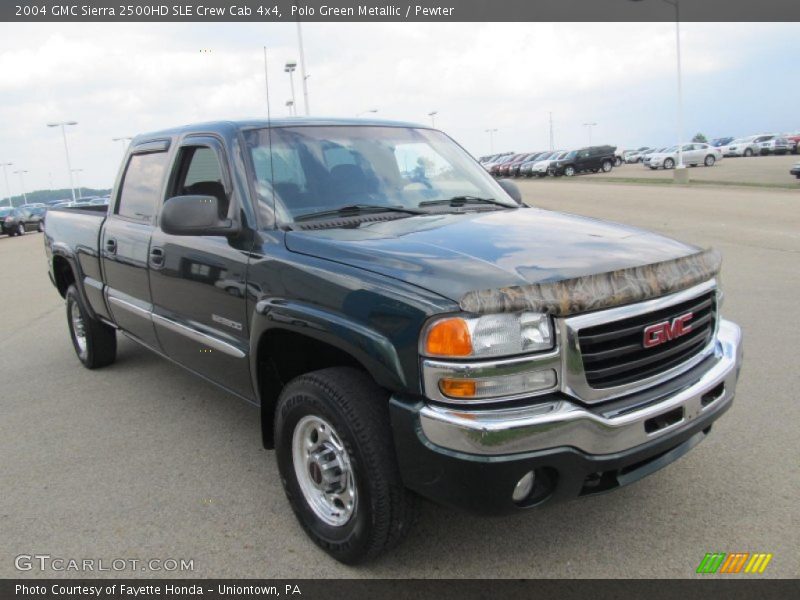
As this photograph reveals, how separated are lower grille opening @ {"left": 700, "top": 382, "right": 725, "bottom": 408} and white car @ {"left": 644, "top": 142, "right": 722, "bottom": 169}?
144 ft

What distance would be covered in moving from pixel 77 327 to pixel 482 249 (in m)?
4.66

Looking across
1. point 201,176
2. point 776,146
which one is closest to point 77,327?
point 201,176

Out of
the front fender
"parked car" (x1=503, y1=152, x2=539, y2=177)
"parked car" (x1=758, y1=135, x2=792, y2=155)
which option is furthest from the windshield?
"parked car" (x1=758, y1=135, x2=792, y2=155)

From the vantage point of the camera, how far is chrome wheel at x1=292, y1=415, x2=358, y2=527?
2.74 meters

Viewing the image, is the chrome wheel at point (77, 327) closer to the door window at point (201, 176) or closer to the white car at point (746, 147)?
the door window at point (201, 176)

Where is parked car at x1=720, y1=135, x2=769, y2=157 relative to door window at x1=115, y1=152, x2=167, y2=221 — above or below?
above

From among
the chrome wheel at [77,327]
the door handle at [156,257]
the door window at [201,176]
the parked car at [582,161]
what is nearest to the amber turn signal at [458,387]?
the door window at [201,176]

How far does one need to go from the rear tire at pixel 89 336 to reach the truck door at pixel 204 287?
1.71 meters

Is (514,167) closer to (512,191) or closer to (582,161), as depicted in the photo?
(582,161)

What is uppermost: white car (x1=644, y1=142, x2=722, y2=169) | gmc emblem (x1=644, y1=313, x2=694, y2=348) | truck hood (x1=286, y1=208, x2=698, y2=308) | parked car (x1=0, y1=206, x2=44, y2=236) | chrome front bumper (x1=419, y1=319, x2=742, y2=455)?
white car (x1=644, y1=142, x2=722, y2=169)

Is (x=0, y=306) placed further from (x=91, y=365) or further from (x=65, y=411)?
(x=65, y=411)

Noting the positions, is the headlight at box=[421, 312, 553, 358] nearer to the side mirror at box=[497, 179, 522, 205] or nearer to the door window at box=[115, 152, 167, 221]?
the side mirror at box=[497, 179, 522, 205]

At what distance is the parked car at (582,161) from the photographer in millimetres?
44094

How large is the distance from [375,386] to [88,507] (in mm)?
1817
